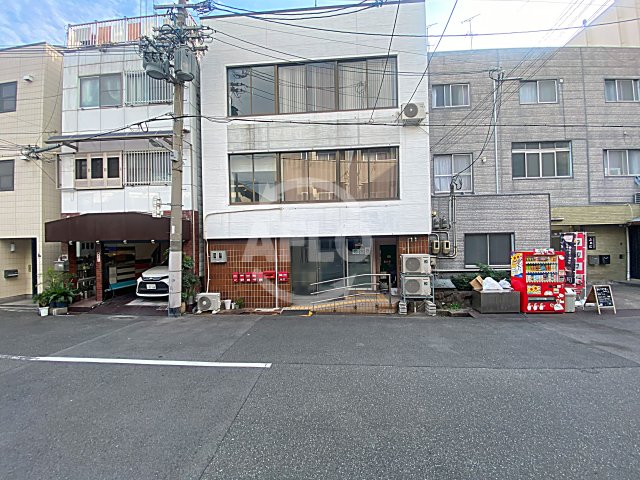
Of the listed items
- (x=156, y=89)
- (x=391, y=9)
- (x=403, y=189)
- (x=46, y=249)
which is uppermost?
(x=391, y=9)

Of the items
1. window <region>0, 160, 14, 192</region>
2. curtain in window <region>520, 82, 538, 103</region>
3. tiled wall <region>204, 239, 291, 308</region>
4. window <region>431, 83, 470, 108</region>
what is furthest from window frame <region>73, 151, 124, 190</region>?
curtain in window <region>520, 82, 538, 103</region>

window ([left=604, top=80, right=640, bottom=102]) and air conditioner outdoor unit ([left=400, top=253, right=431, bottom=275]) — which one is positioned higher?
window ([left=604, top=80, right=640, bottom=102])

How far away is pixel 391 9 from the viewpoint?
961 centimetres

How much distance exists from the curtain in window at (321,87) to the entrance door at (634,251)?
15241 millimetres

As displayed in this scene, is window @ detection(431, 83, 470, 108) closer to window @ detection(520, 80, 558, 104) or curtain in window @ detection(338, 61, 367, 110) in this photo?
window @ detection(520, 80, 558, 104)

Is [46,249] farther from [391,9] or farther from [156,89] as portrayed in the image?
[391,9]

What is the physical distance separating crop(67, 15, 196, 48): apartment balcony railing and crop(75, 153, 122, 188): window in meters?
4.03

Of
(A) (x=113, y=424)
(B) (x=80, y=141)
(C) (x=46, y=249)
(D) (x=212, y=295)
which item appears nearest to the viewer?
(A) (x=113, y=424)

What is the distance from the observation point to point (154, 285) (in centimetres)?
1001

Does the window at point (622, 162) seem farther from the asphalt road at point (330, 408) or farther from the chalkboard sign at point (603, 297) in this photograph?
the asphalt road at point (330, 408)

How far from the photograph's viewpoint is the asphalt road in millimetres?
2598

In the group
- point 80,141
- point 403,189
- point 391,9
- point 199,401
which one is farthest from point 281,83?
point 199,401

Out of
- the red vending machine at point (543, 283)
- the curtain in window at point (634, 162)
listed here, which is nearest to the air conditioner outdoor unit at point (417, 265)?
the red vending machine at point (543, 283)

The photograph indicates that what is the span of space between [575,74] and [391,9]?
10.4 m
